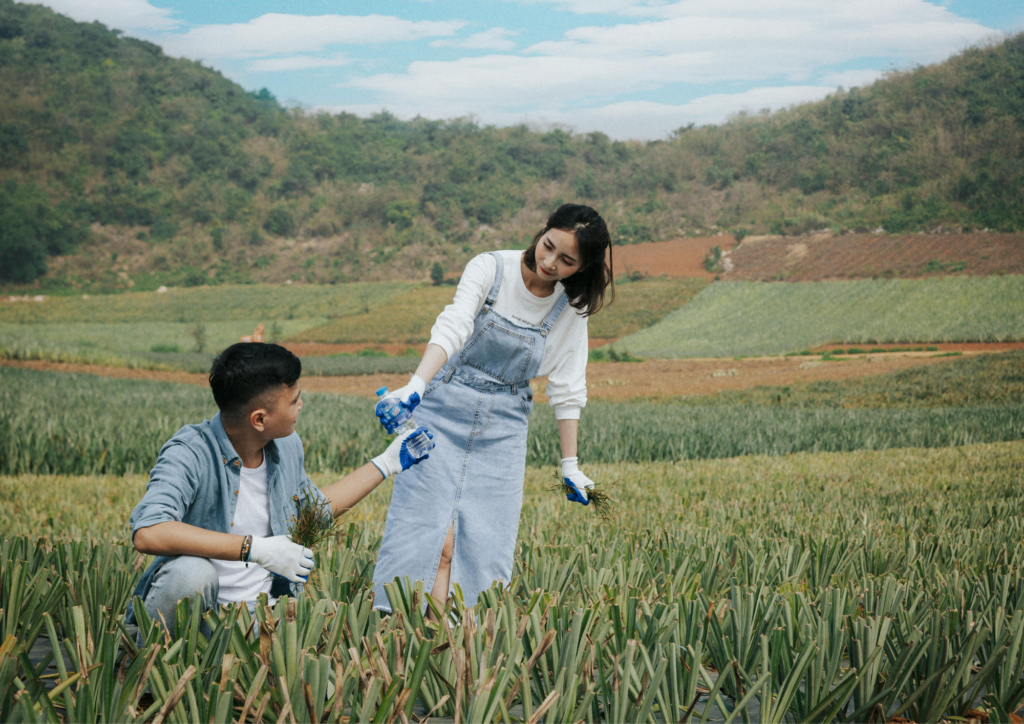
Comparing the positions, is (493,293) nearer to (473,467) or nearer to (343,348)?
(473,467)

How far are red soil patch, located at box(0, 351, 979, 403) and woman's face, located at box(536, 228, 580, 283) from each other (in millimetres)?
6811

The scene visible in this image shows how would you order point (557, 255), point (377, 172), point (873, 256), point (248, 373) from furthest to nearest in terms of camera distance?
point (377, 172) → point (873, 256) → point (557, 255) → point (248, 373)

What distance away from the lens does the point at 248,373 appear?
176 centimetres

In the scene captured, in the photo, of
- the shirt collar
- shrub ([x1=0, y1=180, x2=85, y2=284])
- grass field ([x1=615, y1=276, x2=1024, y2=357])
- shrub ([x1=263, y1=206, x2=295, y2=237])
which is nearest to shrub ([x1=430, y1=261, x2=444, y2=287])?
shrub ([x1=263, y1=206, x2=295, y2=237])

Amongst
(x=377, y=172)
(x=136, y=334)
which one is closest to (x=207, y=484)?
(x=136, y=334)

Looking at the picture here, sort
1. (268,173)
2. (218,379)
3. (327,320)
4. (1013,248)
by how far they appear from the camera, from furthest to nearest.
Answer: (268,173) → (327,320) → (1013,248) → (218,379)

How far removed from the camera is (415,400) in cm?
193

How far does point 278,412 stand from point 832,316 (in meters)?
9.04

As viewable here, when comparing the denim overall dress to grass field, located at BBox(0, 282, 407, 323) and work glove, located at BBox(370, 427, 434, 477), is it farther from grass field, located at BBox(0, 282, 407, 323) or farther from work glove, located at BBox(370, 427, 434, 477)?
grass field, located at BBox(0, 282, 407, 323)

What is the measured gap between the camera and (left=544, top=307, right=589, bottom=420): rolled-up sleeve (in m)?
2.41

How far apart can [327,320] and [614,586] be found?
15502mm

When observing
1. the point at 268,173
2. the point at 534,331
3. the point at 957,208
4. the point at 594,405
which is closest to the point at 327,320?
the point at 268,173

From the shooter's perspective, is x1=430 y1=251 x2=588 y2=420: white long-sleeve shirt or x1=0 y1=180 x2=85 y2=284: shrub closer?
x1=430 y1=251 x2=588 y2=420: white long-sleeve shirt

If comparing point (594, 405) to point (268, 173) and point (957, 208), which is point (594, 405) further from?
point (268, 173)
